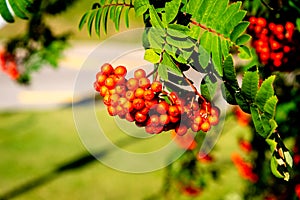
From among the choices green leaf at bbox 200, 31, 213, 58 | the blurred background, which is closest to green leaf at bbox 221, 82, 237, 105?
green leaf at bbox 200, 31, 213, 58

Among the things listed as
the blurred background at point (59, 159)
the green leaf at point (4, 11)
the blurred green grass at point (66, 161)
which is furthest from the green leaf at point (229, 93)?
the blurred green grass at point (66, 161)

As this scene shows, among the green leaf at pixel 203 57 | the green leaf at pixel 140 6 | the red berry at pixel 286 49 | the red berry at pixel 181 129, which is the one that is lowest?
the red berry at pixel 286 49

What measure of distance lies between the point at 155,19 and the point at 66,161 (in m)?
5.82

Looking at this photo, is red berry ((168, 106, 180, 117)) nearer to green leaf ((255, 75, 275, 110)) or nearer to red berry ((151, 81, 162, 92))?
red berry ((151, 81, 162, 92))

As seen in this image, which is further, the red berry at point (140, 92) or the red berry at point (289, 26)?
A: the red berry at point (289, 26)

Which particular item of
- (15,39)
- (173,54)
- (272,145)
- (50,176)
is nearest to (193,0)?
(173,54)

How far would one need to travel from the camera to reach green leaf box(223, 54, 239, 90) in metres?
1.07

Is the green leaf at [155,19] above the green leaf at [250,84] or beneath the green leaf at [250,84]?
above

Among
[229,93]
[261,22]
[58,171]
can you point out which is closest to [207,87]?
[229,93]

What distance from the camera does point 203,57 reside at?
1196 mm

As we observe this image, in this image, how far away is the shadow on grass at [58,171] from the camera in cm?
585

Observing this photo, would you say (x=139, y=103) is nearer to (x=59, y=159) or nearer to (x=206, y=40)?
(x=206, y=40)

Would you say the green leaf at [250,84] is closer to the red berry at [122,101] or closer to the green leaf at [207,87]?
the green leaf at [207,87]

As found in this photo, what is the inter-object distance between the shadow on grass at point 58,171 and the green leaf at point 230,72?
449 cm
